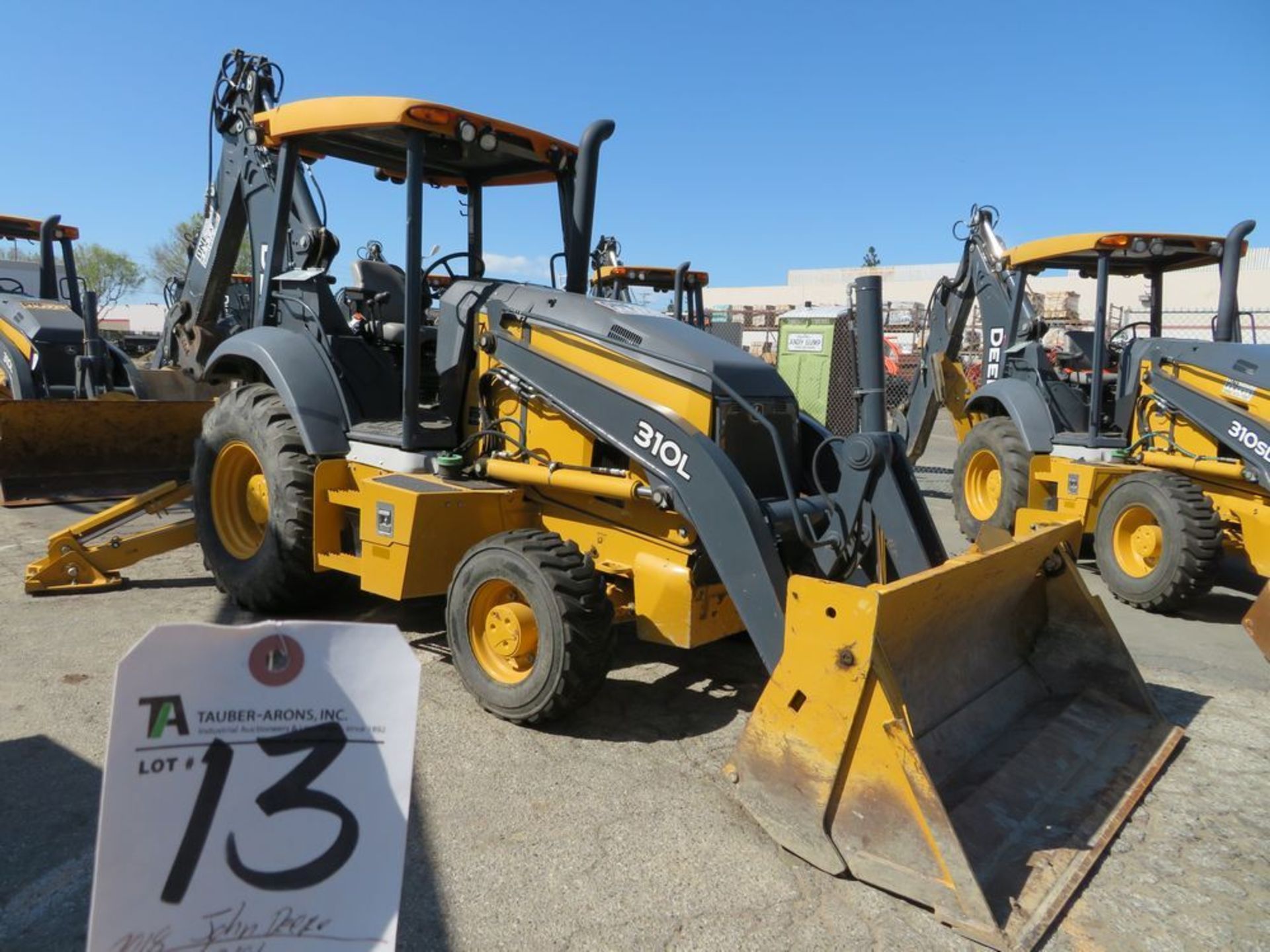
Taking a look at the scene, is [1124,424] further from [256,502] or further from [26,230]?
[26,230]

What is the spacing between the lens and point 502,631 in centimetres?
395

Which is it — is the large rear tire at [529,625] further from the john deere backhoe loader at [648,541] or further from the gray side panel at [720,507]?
the gray side panel at [720,507]

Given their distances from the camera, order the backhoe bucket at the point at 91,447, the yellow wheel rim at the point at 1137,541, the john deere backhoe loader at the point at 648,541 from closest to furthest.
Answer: the john deere backhoe loader at the point at 648,541, the yellow wheel rim at the point at 1137,541, the backhoe bucket at the point at 91,447

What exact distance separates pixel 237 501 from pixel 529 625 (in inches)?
110

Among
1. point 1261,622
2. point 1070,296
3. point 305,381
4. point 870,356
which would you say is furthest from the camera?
point 1070,296

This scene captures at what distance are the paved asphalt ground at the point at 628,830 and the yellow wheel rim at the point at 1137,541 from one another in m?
1.51

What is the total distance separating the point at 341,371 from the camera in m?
5.20

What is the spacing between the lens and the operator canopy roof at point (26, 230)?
34.7ft

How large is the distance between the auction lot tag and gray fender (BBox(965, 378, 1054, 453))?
7.19 metres

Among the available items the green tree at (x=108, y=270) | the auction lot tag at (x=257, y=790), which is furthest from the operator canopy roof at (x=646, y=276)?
the green tree at (x=108, y=270)

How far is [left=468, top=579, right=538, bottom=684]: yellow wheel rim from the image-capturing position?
389cm

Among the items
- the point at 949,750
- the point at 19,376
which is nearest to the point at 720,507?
the point at 949,750

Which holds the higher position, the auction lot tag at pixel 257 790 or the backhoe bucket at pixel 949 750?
the auction lot tag at pixel 257 790

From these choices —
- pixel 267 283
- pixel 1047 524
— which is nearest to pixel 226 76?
pixel 267 283
